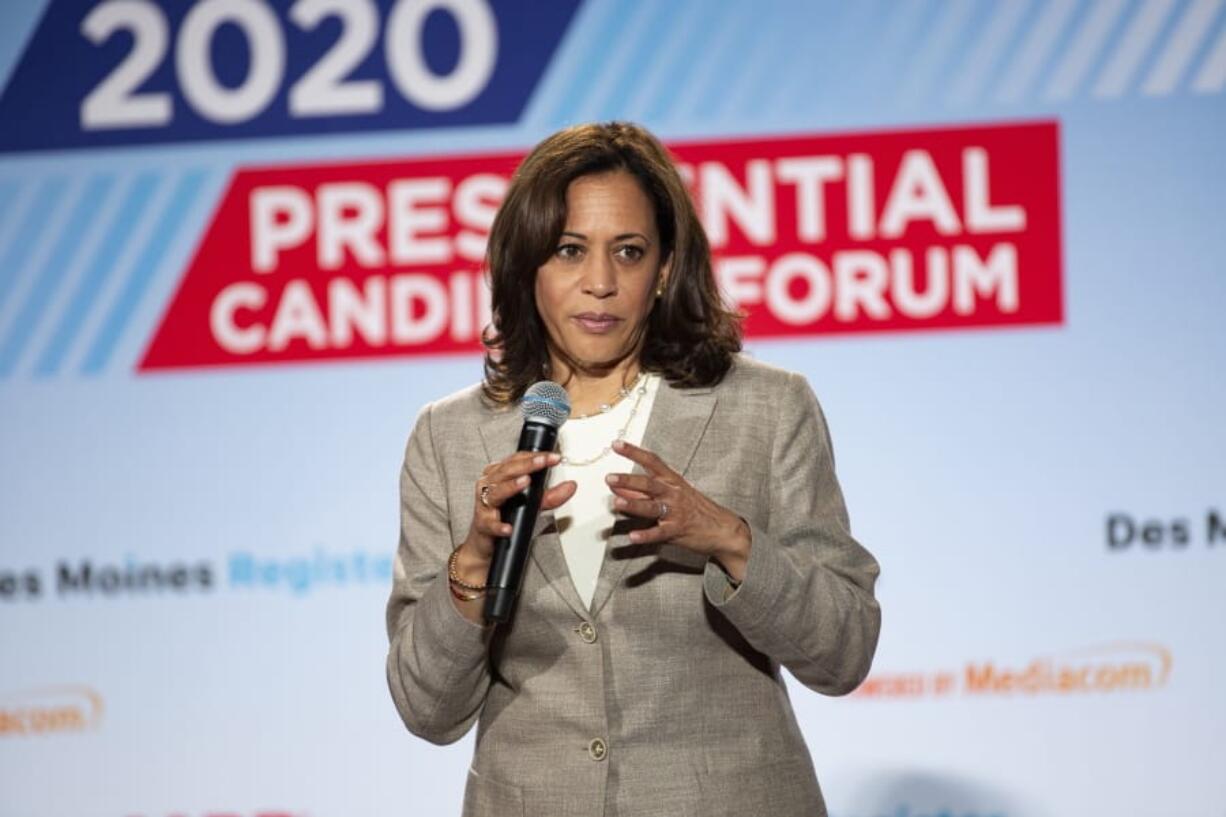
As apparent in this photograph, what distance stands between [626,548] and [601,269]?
36 cm

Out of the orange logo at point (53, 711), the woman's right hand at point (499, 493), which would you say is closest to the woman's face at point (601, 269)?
the woman's right hand at point (499, 493)

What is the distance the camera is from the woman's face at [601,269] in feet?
6.52

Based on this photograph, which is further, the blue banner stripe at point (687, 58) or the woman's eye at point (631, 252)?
the blue banner stripe at point (687, 58)

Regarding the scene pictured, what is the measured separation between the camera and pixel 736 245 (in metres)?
3.79

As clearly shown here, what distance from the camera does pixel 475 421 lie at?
2072mm

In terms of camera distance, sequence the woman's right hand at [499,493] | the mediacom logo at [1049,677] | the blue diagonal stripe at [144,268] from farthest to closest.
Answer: the blue diagonal stripe at [144,268]
the mediacom logo at [1049,677]
the woman's right hand at [499,493]

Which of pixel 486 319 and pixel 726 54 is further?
pixel 486 319

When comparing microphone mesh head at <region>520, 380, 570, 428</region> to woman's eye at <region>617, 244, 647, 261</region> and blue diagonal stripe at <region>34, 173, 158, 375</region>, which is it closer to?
woman's eye at <region>617, 244, 647, 261</region>

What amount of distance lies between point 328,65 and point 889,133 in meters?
1.43

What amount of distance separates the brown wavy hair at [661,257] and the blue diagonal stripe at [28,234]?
241cm

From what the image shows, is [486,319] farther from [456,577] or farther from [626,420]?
[456,577]

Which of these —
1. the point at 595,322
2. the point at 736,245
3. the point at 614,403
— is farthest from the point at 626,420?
the point at 736,245

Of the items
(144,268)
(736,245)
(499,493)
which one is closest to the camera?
(499,493)

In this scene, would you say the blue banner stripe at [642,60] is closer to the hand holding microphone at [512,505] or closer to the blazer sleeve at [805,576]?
the blazer sleeve at [805,576]
